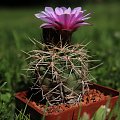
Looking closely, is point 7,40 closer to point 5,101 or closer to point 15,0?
point 5,101

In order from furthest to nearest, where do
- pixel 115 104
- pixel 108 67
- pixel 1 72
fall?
pixel 108 67, pixel 1 72, pixel 115 104

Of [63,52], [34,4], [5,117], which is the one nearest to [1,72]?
[5,117]

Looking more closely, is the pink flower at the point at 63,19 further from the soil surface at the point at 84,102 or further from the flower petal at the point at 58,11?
the soil surface at the point at 84,102

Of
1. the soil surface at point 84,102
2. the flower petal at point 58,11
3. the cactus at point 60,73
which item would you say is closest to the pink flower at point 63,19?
the flower petal at point 58,11

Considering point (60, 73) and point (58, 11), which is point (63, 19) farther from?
point (60, 73)

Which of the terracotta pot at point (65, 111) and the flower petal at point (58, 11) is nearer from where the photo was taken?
the terracotta pot at point (65, 111)

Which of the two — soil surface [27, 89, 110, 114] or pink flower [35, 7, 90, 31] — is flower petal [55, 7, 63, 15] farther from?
soil surface [27, 89, 110, 114]

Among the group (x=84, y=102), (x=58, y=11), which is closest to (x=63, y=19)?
(x=58, y=11)

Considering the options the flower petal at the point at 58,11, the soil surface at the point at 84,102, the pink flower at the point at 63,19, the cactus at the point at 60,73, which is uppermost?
the flower petal at the point at 58,11
